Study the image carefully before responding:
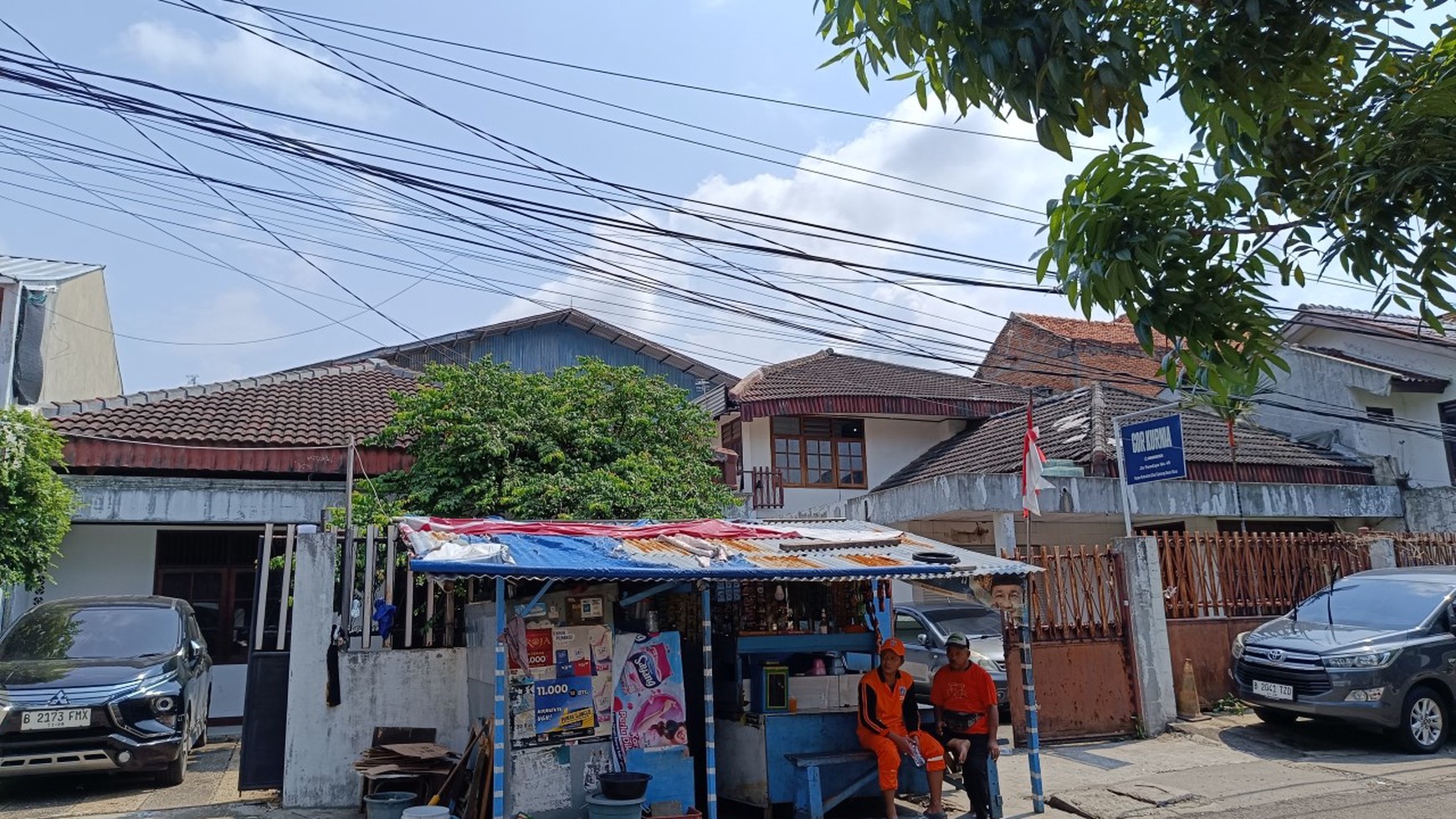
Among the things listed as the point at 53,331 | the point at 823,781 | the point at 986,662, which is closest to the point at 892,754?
the point at 823,781

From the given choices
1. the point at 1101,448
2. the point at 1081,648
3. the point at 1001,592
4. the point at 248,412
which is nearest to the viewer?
the point at 1001,592

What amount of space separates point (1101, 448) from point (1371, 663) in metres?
6.64

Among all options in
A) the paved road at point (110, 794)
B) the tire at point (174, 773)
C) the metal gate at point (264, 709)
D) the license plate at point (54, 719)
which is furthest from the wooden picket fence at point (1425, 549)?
the license plate at point (54, 719)

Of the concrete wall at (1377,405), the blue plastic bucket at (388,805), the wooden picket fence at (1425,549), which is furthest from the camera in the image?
the concrete wall at (1377,405)

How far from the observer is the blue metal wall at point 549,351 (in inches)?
970

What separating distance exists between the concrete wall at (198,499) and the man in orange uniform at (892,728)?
7.74 metres

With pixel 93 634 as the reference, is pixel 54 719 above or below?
below

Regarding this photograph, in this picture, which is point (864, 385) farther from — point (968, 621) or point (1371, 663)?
point (1371, 663)

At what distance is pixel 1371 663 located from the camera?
11.0 m

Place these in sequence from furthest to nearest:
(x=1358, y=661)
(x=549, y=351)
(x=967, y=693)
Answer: (x=549, y=351) → (x=1358, y=661) → (x=967, y=693)

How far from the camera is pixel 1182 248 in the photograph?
13.5 ft

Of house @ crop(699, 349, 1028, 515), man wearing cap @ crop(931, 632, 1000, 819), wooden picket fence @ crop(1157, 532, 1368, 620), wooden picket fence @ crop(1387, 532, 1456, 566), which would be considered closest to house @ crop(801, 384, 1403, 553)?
house @ crop(699, 349, 1028, 515)

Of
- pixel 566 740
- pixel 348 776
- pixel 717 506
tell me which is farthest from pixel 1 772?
pixel 717 506

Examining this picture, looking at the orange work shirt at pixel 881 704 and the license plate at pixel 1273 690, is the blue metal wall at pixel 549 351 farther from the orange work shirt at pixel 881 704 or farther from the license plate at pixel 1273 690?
the orange work shirt at pixel 881 704
